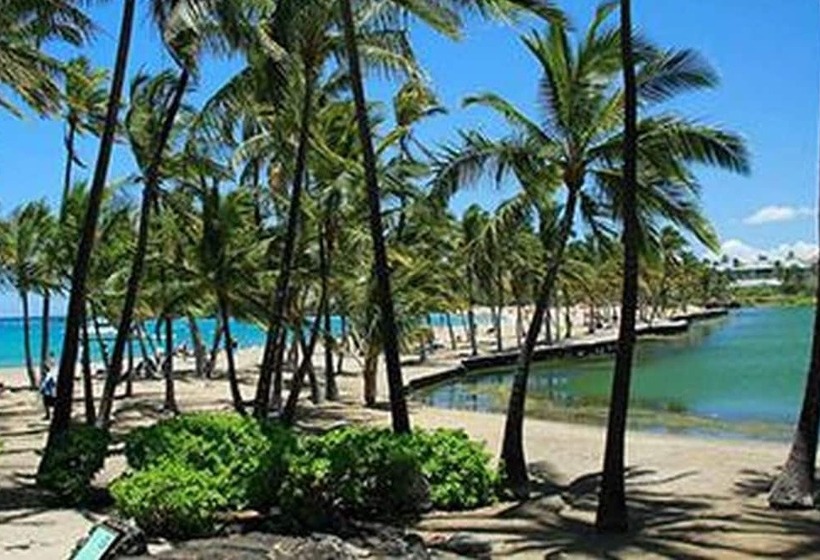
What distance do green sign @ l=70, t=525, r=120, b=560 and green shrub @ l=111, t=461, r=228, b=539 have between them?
2.31 m

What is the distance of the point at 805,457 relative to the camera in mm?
14609

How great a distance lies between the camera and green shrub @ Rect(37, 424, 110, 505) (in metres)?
15.0

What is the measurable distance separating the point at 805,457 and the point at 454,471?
15.9ft

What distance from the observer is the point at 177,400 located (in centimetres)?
3525

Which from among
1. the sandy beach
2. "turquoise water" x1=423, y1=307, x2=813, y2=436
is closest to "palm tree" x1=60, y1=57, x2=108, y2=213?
the sandy beach

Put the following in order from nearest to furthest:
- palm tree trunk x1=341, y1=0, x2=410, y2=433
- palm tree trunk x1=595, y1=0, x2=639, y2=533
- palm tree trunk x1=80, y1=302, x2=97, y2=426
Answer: palm tree trunk x1=595, y1=0, x2=639, y2=533 → palm tree trunk x1=341, y1=0, x2=410, y2=433 → palm tree trunk x1=80, y1=302, x2=97, y2=426

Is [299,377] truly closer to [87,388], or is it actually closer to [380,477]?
[87,388]

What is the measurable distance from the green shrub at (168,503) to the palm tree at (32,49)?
733 centimetres

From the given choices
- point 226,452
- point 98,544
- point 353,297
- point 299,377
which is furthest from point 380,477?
point 353,297

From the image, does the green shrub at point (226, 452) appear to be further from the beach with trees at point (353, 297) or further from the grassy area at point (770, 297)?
the grassy area at point (770, 297)

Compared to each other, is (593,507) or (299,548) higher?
(299,548)

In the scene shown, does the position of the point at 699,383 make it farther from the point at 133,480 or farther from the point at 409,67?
the point at 133,480

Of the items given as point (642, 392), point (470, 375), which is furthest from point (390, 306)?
point (470, 375)

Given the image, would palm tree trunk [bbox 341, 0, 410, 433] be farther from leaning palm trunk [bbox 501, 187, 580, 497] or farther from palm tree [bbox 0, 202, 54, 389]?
palm tree [bbox 0, 202, 54, 389]
